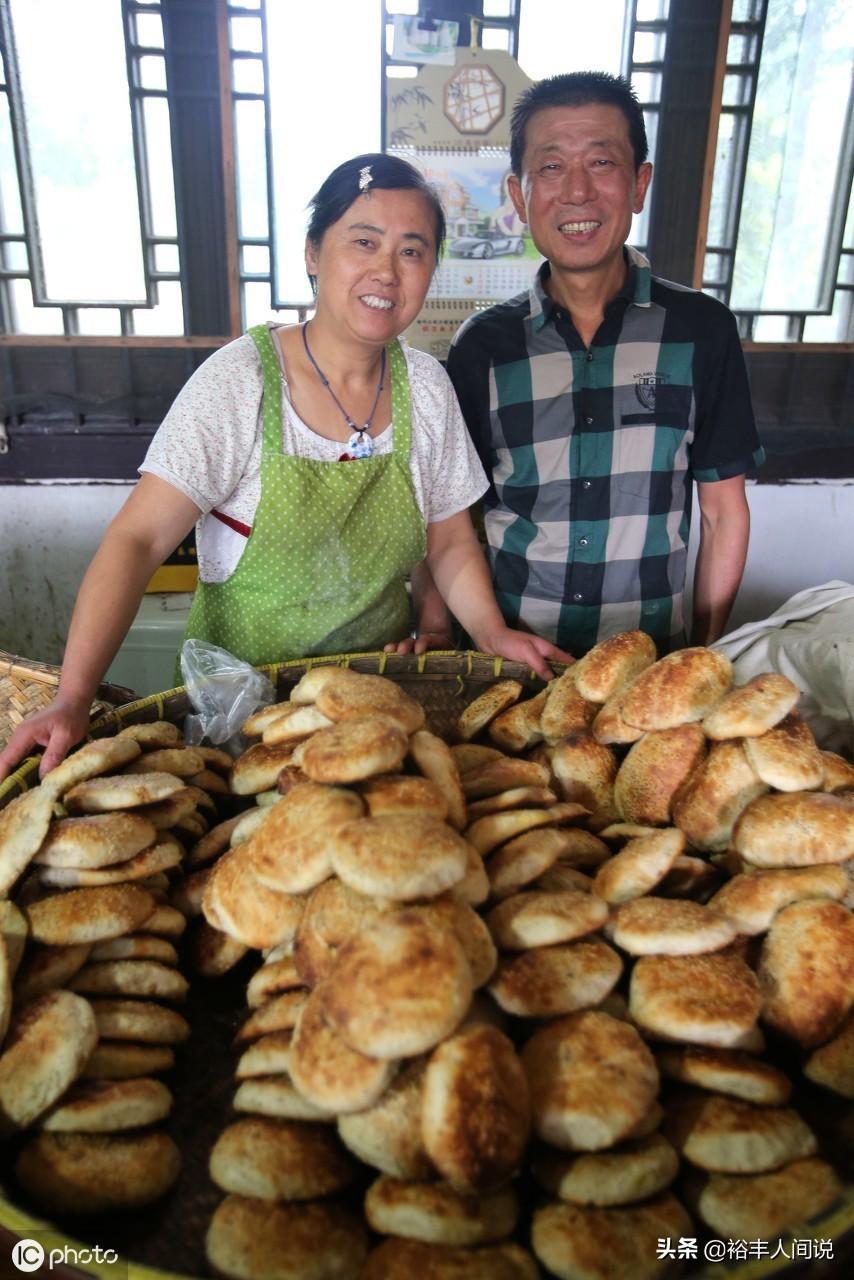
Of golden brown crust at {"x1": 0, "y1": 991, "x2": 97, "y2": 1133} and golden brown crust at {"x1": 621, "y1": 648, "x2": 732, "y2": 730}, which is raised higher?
golden brown crust at {"x1": 621, "y1": 648, "x2": 732, "y2": 730}

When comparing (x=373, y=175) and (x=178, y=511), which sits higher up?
(x=373, y=175)

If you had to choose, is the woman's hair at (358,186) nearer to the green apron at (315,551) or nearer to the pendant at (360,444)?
the green apron at (315,551)

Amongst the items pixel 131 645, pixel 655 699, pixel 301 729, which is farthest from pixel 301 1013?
pixel 131 645

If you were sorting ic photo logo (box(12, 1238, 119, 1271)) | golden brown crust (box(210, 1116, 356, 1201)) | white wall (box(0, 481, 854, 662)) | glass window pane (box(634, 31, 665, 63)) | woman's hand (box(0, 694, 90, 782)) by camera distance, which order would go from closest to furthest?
ic photo logo (box(12, 1238, 119, 1271)) → golden brown crust (box(210, 1116, 356, 1201)) → woman's hand (box(0, 694, 90, 782)) → glass window pane (box(634, 31, 665, 63)) → white wall (box(0, 481, 854, 662))

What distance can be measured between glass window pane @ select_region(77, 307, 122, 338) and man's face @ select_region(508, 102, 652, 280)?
3.41 m

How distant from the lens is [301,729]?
1.58m

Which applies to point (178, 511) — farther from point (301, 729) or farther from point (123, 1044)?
point (123, 1044)

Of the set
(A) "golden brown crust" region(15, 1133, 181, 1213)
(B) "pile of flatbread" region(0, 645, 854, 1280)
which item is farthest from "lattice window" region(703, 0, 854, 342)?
(A) "golden brown crust" region(15, 1133, 181, 1213)

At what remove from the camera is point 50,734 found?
5.59ft

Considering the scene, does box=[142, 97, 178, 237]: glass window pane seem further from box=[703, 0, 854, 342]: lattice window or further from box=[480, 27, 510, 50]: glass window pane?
box=[703, 0, 854, 342]: lattice window

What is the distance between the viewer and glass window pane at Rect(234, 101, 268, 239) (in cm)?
464

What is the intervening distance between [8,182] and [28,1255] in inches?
217

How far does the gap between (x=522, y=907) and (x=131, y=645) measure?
3883 millimetres

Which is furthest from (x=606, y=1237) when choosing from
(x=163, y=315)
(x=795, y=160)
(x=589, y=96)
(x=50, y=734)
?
(x=795, y=160)
